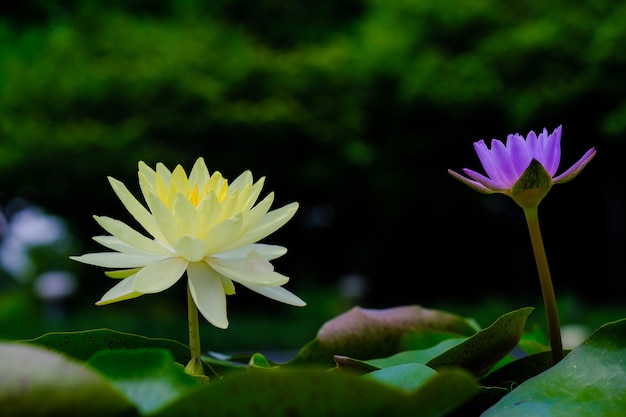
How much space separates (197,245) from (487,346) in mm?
198

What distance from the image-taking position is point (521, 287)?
335 inches

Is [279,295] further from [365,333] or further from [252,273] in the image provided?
[365,333]

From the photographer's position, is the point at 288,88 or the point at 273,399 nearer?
the point at 273,399

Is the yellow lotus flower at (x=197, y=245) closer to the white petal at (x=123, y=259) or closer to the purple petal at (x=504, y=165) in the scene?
the white petal at (x=123, y=259)

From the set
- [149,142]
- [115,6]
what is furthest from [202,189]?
[115,6]

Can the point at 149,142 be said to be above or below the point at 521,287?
above

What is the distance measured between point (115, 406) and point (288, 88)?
22.8 feet

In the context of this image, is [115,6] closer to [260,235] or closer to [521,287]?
[521,287]

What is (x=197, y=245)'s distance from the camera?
1.23ft

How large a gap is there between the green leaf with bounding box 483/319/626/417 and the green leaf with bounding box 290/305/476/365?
0.57 ft

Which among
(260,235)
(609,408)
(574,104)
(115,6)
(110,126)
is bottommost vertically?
(609,408)

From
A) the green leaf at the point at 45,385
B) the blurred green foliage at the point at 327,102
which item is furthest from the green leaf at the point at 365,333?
the blurred green foliage at the point at 327,102

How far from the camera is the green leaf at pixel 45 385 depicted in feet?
0.89

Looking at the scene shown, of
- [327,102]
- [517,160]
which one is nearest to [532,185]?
[517,160]
